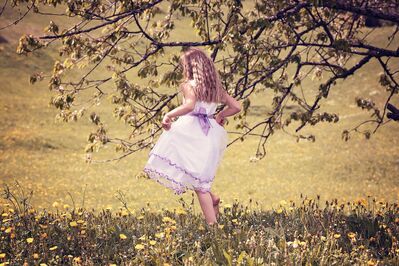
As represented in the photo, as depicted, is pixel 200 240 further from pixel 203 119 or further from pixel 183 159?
pixel 203 119

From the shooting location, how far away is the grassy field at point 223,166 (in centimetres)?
1522

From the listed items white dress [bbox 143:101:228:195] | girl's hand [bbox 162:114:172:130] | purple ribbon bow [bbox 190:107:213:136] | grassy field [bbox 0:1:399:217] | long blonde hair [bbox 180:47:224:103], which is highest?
long blonde hair [bbox 180:47:224:103]

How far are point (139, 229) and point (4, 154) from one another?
50.3 ft

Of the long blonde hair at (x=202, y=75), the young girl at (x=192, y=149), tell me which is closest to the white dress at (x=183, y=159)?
the young girl at (x=192, y=149)

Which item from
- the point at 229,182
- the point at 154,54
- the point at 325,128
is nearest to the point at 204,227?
the point at 154,54

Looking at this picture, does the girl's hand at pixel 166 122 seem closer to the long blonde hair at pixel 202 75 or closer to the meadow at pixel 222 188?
the long blonde hair at pixel 202 75

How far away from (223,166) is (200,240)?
15.0 m

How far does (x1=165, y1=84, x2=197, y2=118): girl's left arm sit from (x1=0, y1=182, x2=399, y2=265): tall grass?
44.8 inches

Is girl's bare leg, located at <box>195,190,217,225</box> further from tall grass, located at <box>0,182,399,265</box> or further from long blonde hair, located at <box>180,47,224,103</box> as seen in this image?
long blonde hair, located at <box>180,47,224,103</box>

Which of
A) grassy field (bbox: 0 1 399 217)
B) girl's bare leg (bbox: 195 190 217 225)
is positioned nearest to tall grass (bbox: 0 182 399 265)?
girl's bare leg (bbox: 195 190 217 225)

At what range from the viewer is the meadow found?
515 cm

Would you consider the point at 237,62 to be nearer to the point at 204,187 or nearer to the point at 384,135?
the point at 204,187

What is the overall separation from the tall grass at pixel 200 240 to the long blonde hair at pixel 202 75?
56.3 inches

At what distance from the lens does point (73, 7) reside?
5918mm
